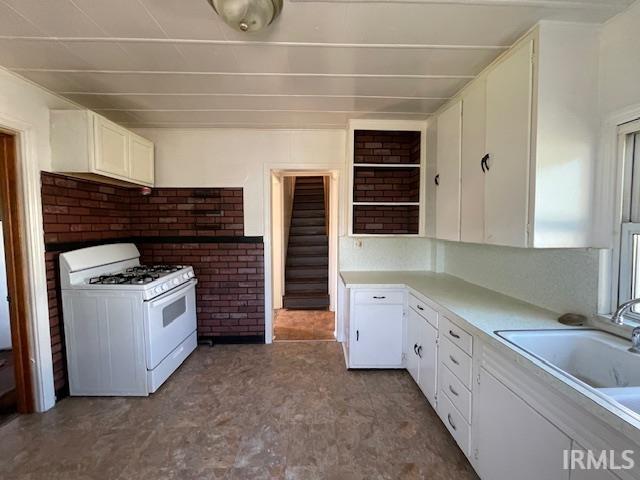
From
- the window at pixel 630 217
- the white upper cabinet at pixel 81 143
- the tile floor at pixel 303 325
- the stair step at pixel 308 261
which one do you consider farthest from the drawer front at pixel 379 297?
the stair step at pixel 308 261

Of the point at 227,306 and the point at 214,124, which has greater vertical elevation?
the point at 214,124

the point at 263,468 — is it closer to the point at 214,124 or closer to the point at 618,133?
the point at 618,133

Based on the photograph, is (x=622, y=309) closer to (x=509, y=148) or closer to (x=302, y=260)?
(x=509, y=148)

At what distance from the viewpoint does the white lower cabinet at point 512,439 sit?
1042 millimetres

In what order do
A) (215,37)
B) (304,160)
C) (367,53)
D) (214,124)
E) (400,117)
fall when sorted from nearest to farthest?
(215,37) → (367,53) → (400,117) → (214,124) → (304,160)

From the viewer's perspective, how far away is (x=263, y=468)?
1.62m

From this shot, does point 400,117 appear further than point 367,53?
Yes

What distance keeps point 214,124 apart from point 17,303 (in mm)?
2137

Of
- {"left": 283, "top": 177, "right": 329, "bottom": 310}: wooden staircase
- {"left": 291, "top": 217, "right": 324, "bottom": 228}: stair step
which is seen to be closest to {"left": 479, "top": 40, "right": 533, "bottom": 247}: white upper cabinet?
{"left": 283, "top": 177, "right": 329, "bottom": 310}: wooden staircase

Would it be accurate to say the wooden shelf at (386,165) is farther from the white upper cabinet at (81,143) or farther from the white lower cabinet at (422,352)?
the white upper cabinet at (81,143)

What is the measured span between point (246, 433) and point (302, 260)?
3.61 m

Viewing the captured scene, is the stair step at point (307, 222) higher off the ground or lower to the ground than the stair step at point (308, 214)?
lower

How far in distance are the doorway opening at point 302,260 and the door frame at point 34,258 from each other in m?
1.96

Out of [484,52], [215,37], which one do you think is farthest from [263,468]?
[484,52]
